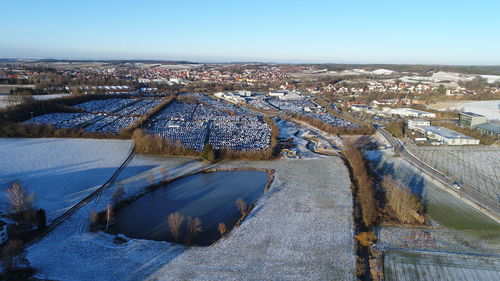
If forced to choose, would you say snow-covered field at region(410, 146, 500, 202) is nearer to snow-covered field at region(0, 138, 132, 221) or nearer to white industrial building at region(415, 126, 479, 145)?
white industrial building at region(415, 126, 479, 145)

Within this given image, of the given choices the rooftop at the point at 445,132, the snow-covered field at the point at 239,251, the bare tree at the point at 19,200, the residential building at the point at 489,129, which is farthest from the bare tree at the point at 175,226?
the residential building at the point at 489,129

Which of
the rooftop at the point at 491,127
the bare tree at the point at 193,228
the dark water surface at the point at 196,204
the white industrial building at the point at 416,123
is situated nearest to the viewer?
the bare tree at the point at 193,228

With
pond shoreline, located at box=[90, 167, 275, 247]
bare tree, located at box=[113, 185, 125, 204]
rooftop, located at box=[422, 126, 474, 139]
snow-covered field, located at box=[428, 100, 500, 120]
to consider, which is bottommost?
pond shoreline, located at box=[90, 167, 275, 247]

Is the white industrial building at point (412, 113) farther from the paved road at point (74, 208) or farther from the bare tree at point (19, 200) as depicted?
the bare tree at point (19, 200)

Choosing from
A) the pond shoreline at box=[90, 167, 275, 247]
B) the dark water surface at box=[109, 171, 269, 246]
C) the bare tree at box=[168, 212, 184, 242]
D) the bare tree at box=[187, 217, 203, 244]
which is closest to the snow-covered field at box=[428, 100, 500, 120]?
the pond shoreline at box=[90, 167, 275, 247]

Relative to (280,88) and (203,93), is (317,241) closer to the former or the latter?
(203,93)

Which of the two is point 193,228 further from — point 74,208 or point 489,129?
point 489,129

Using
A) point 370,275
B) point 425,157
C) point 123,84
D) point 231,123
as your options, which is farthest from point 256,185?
point 123,84
